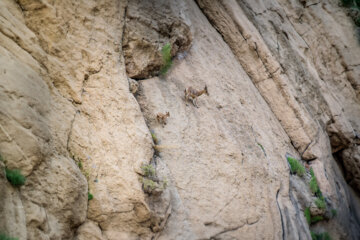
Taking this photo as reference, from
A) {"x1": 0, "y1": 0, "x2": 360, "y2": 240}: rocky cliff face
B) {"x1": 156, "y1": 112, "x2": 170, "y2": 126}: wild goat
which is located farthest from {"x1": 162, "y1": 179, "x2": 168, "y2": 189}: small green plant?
{"x1": 156, "y1": 112, "x2": 170, "y2": 126}: wild goat

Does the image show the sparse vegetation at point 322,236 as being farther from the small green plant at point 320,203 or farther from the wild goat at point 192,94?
the wild goat at point 192,94

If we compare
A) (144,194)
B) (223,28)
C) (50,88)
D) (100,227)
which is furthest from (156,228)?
(223,28)

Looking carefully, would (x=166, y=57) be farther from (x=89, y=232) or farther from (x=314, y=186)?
(x=314, y=186)

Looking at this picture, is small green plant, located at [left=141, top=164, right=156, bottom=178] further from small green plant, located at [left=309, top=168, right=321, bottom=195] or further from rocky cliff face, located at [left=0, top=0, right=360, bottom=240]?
small green plant, located at [left=309, top=168, right=321, bottom=195]

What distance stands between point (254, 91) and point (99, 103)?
19.2ft

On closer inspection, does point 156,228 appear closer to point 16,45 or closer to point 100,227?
point 100,227

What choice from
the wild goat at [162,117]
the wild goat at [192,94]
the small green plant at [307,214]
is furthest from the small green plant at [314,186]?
the wild goat at [162,117]

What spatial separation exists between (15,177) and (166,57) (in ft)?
15.2

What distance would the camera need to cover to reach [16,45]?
4.71m

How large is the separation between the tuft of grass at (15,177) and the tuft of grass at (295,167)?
7249 mm

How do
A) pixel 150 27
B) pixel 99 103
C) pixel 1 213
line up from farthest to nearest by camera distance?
1. pixel 150 27
2. pixel 99 103
3. pixel 1 213

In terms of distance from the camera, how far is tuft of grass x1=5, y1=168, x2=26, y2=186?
3.64 m

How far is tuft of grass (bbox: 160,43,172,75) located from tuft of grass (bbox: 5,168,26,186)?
434cm

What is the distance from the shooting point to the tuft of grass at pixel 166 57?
7.24 metres
